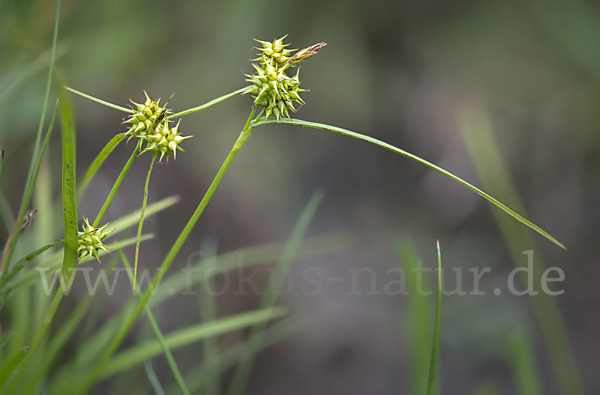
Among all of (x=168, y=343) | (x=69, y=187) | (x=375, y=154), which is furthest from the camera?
(x=375, y=154)

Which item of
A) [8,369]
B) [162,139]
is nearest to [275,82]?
[162,139]

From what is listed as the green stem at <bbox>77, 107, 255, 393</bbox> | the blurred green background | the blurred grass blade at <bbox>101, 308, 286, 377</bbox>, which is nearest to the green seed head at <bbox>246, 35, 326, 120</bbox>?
the green stem at <bbox>77, 107, 255, 393</bbox>

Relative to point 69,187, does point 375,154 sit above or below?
above

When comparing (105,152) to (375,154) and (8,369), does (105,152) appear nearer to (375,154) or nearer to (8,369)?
→ (8,369)

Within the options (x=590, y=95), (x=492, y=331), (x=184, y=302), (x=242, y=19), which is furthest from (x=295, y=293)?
(x=590, y=95)

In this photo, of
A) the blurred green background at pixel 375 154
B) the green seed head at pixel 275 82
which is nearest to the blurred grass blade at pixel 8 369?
the green seed head at pixel 275 82

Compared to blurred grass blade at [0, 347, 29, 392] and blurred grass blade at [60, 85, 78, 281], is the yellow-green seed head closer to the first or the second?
blurred grass blade at [60, 85, 78, 281]
